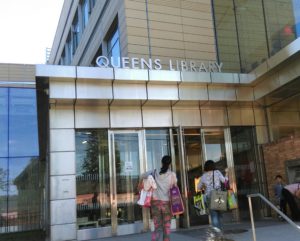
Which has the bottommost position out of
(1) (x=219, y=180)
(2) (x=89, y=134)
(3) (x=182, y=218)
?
(3) (x=182, y=218)

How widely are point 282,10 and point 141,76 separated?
4949 millimetres

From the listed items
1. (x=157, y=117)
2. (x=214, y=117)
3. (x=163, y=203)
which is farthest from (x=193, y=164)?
(x=163, y=203)

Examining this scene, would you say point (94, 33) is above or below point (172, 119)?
above

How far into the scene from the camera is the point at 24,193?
23.7 meters

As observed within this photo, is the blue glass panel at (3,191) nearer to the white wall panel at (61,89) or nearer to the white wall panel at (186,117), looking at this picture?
the white wall panel at (61,89)

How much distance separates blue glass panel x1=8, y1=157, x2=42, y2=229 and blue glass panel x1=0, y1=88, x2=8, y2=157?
2.32ft

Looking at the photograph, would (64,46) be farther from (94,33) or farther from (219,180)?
(219,180)

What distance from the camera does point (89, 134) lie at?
1216cm

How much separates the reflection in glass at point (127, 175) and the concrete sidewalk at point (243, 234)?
73 centimetres

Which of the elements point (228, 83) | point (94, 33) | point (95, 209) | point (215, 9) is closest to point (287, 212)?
point (228, 83)

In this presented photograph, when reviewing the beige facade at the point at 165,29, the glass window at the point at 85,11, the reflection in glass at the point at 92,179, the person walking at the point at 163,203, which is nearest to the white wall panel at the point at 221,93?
the beige facade at the point at 165,29

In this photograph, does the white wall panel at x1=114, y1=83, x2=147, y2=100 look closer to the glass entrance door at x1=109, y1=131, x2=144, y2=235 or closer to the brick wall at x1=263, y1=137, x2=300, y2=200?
the glass entrance door at x1=109, y1=131, x2=144, y2=235

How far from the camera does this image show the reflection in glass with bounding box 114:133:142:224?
11930 millimetres

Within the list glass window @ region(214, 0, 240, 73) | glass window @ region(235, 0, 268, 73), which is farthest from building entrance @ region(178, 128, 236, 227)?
glass window @ region(214, 0, 240, 73)
